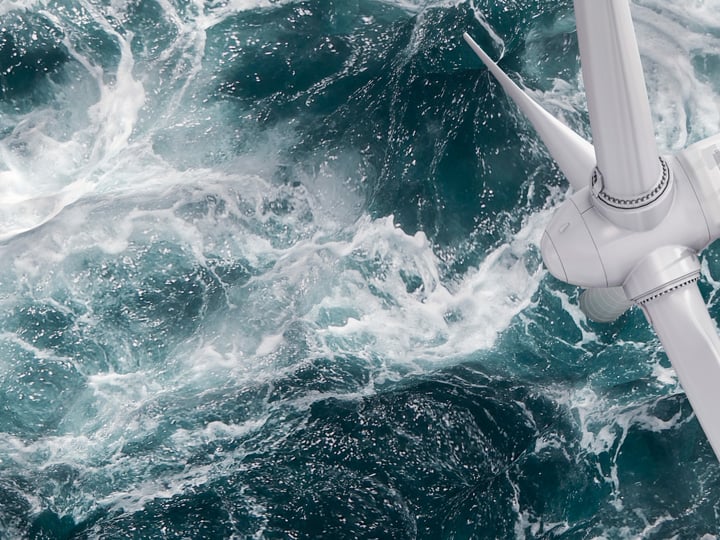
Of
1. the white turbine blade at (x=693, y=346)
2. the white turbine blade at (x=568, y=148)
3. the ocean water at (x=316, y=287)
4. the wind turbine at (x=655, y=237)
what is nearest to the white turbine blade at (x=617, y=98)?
the wind turbine at (x=655, y=237)

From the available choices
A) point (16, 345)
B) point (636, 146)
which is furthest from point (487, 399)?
point (16, 345)

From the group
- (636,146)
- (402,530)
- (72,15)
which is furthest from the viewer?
(72,15)

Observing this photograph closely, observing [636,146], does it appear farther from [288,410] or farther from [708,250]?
[288,410]

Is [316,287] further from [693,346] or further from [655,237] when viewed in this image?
[693,346]

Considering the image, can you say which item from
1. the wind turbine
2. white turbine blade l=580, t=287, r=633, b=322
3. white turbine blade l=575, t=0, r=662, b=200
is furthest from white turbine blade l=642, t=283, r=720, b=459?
white turbine blade l=580, t=287, r=633, b=322

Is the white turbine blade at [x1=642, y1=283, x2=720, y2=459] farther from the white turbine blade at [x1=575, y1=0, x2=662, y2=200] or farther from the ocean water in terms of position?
the ocean water
